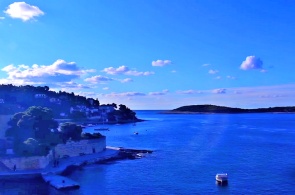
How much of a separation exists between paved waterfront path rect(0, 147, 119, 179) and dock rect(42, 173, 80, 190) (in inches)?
64.0

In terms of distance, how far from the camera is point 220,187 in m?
38.7

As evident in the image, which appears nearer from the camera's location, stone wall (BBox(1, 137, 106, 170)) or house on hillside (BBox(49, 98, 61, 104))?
stone wall (BBox(1, 137, 106, 170))

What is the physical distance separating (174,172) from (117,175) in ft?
22.9

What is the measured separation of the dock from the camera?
120ft

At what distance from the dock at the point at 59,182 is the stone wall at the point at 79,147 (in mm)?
10877

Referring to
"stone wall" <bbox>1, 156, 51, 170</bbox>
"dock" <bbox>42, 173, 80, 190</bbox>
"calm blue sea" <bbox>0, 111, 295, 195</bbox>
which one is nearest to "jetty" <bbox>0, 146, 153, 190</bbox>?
"dock" <bbox>42, 173, 80, 190</bbox>

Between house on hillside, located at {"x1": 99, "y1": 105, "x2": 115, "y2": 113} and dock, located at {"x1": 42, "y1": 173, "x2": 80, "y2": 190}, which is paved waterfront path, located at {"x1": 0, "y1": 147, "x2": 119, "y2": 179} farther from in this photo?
house on hillside, located at {"x1": 99, "y1": 105, "x2": 115, "y2": 113}

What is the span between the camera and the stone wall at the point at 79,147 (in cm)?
5149

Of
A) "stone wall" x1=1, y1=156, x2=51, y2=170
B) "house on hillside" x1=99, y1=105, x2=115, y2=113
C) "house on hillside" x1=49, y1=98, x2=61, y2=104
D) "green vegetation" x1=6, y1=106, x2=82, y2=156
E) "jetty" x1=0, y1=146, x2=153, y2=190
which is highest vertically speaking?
→ "house on hillside" x1=49, y1=98, x2=61, y2=104

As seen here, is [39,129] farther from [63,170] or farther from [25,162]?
[25,162]

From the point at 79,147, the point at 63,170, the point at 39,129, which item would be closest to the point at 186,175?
the point at 63,170

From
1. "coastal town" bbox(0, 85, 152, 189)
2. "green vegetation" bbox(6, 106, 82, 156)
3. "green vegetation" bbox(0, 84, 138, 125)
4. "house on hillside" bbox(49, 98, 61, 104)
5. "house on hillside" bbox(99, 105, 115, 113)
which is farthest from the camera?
"house on hillside" bbox(99, 105, 115, 113)

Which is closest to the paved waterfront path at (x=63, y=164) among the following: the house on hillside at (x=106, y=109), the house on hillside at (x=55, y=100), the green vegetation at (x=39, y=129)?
the green vegetation at (x=39, y=129)

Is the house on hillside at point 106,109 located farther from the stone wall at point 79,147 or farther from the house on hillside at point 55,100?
the stone wall at point 79,147
